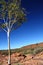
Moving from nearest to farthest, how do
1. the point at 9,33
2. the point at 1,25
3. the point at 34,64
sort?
the point at 34,64 → the point at 9,33 → the point at 1,25

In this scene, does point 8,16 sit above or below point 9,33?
above

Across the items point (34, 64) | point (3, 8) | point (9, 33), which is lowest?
point (34, 64)

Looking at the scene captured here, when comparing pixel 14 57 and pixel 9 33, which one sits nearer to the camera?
pixel 9 33

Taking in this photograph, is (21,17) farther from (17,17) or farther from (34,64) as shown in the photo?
(34,64)

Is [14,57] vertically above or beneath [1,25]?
beneath

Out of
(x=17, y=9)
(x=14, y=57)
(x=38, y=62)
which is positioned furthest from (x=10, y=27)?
(x=38, y=62)

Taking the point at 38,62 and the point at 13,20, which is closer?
the point at 38,62

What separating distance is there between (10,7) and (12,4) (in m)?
0.79

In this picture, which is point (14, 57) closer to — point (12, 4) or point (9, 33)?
point (9, 33)

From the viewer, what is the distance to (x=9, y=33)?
133ft

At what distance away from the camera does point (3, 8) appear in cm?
4278

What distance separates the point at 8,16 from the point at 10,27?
2.84 meters

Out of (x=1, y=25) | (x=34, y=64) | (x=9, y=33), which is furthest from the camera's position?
(x=1, y=25)

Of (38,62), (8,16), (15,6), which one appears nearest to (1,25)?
(8,16)
